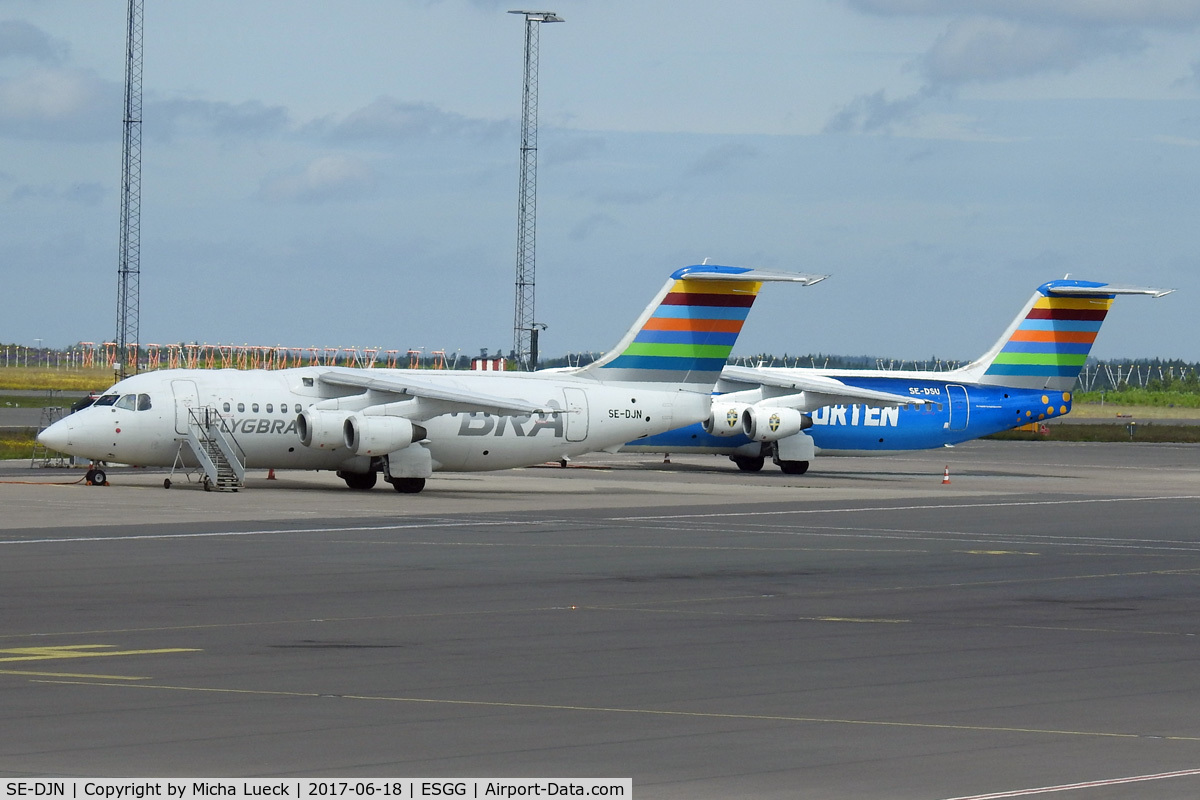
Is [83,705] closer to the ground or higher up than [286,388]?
closer to the ground

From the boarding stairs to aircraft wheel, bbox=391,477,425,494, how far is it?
385cm

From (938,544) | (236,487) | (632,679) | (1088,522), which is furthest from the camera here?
(236,487)

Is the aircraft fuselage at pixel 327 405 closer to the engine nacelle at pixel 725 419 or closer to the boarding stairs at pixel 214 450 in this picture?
the boarding stairs at pixel 214 450

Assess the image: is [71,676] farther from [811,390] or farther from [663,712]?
[811,390]

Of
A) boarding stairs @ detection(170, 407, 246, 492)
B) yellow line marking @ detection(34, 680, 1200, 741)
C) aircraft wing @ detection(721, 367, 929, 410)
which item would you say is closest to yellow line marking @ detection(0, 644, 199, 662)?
yellow line marking @ detection(34, 680, 1200, 741)

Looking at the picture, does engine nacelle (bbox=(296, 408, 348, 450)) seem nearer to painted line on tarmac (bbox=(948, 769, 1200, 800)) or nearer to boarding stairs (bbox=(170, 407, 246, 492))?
boarding stairs (bbox=(170, 407, 246, 492))

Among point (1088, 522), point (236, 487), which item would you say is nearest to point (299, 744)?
point (1088, 522)

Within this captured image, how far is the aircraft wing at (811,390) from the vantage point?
53.5 meters

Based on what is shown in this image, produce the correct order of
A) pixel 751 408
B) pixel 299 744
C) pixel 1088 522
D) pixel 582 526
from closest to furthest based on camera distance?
pixel 299 744 → pixel 582 526 → pixel 1088 522 → pixel 751 408

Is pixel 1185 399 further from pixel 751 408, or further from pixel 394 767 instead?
pixel 394 767

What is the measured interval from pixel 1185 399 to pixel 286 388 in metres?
114

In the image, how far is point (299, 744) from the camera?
1158cm

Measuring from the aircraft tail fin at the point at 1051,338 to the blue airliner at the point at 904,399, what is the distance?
0.11 ft

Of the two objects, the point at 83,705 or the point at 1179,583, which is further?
the point at 1179,583
